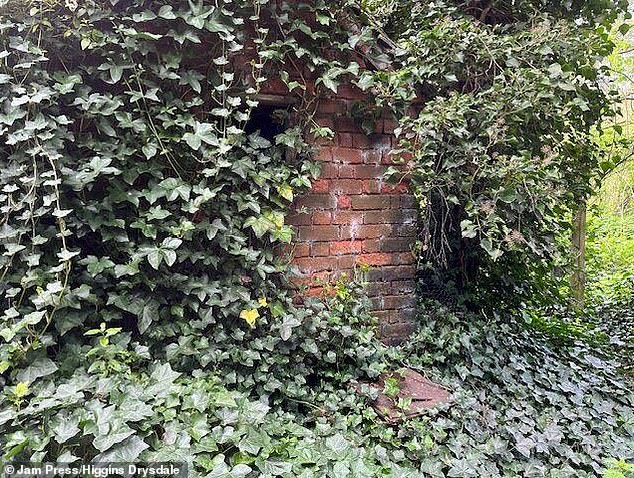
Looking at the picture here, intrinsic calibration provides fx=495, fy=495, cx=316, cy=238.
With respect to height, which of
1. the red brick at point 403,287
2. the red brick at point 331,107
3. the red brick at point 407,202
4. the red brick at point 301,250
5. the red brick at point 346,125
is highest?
the red brick at point 331,107

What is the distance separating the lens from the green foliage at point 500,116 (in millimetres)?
3387

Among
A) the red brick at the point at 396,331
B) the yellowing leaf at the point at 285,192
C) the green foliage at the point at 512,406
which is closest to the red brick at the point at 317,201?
the yellowing leaf at the point at 285,192

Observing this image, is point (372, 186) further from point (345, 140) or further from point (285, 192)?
point (285, 192)

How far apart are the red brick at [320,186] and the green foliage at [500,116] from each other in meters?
0.61

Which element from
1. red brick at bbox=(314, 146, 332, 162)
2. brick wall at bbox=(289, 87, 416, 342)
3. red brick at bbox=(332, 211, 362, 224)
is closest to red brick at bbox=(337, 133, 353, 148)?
brick wall at bbox=(289, 87, 416, 342)

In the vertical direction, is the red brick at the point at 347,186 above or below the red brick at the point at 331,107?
below

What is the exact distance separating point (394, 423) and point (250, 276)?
1.23 m

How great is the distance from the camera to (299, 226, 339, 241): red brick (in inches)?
137

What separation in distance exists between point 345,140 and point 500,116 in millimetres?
1096

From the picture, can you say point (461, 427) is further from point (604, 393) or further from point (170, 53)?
point (170, 53)

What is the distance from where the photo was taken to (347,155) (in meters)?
3.62

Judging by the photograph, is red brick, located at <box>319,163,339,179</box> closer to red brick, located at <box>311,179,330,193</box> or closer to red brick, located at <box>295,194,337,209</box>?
red brick, located at <box>311,179,330,193</box>

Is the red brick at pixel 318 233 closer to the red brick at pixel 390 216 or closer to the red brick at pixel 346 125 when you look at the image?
the red brick at pixel 390 216

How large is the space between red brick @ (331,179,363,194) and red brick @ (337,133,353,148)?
26cm
